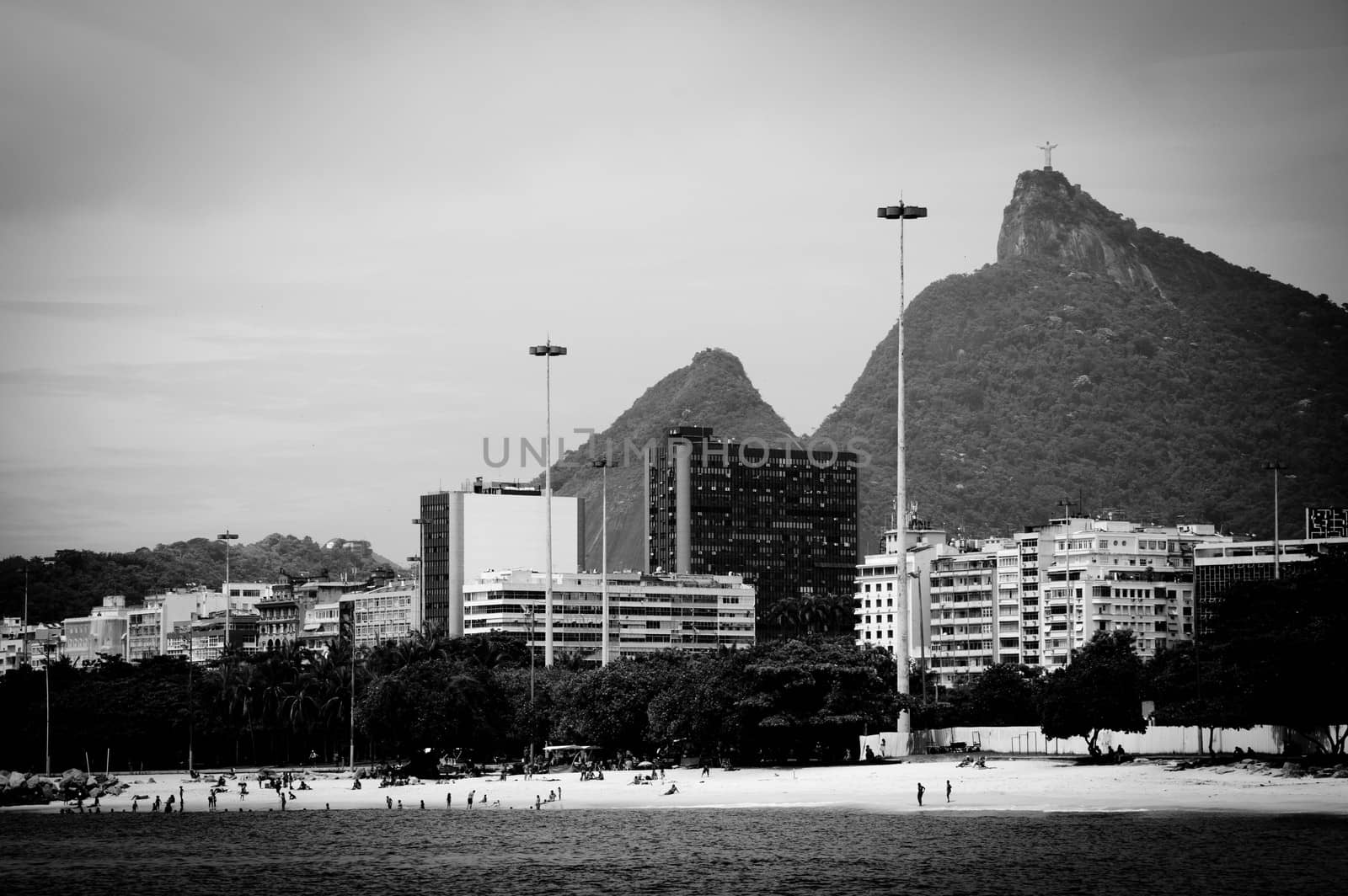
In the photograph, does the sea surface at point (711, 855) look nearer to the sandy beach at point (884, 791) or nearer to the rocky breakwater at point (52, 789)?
the sandy beach at point (884, 791)

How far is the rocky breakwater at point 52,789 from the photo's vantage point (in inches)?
5753

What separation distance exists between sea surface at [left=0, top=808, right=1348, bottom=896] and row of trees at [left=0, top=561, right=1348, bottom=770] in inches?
546

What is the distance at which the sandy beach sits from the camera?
10388 cm

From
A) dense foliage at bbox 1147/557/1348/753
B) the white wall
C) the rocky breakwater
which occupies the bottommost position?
the rocky breakwater

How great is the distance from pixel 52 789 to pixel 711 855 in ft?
247

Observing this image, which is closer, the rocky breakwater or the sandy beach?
the sandy beach

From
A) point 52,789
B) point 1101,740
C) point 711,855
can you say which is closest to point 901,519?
point 1101,740

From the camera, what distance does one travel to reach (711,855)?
314 ft

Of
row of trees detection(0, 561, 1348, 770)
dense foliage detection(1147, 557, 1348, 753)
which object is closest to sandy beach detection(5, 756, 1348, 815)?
dense foliage detection(1147, 557, 1348, 753)

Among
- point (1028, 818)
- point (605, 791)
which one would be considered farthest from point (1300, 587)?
point (605, 791)

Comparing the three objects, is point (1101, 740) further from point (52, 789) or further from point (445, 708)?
point (52, 789)

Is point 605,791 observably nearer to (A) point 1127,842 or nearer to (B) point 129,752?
(A) point 1127,842

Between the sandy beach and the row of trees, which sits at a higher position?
the row of trees

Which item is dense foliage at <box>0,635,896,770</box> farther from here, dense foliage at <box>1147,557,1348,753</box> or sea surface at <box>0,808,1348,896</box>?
dense foliage at <box>1147,557,1348,753</box>
